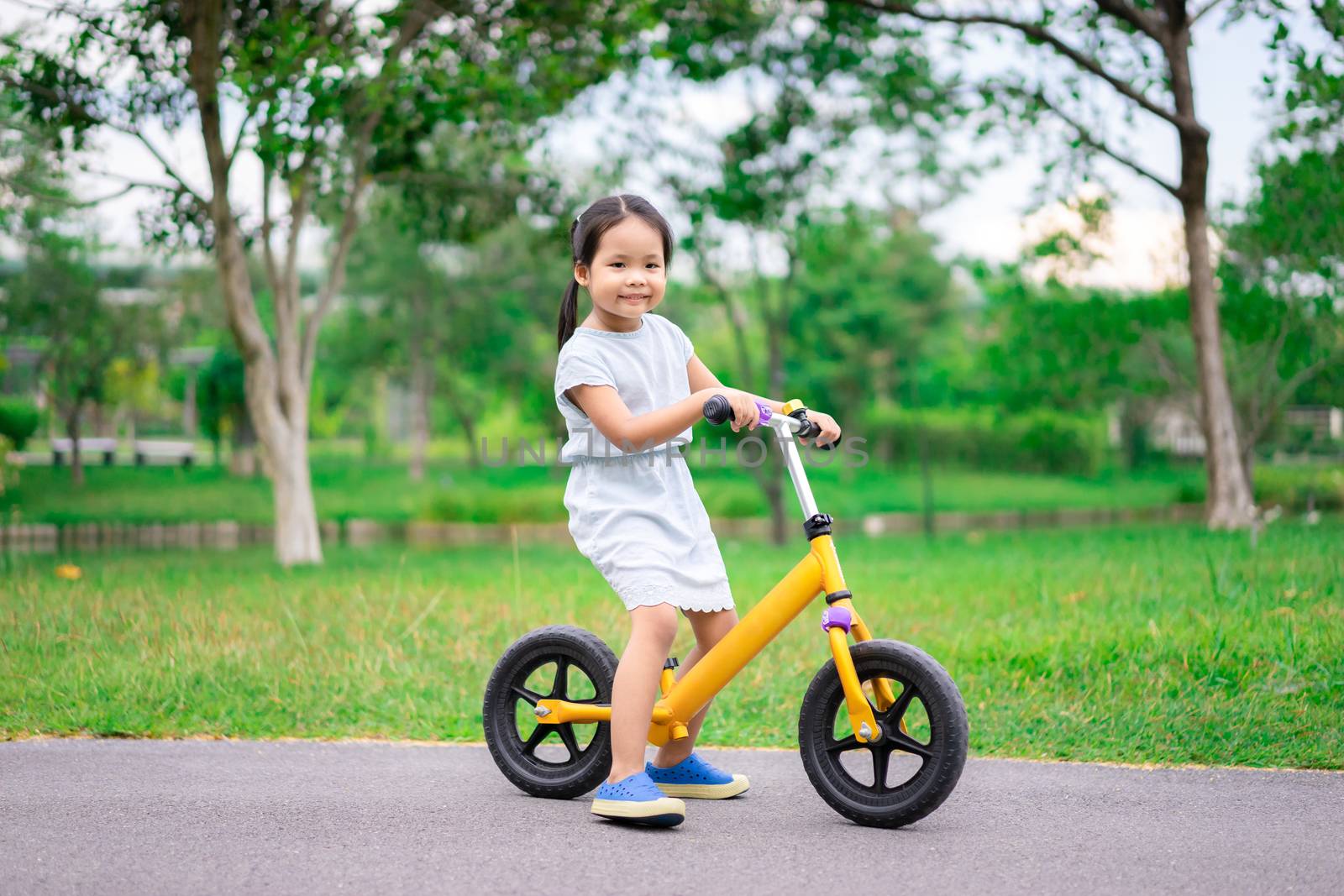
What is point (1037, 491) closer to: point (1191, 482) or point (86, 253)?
point (1191, 482)

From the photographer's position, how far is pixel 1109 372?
17672mm

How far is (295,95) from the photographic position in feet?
32.1

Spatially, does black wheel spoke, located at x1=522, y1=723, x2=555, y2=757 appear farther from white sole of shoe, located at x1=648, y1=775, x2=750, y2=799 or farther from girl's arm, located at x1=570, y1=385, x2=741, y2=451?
girl's arm, located at x1=570, y1=385, x2=741, y2=451

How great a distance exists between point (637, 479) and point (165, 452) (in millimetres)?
26595

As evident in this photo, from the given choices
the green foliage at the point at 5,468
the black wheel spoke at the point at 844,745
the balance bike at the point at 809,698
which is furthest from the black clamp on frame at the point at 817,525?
the green foliage at the point at 5,468

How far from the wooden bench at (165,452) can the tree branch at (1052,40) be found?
1798 cm

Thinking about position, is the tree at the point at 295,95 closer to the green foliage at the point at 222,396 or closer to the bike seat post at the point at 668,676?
the bike seat post at the point at 668,676

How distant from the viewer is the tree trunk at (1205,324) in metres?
12.2

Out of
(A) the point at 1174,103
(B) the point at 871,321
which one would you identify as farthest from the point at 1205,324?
(B) the point at 871,321

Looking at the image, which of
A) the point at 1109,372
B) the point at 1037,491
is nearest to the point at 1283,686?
the point at 1109,372

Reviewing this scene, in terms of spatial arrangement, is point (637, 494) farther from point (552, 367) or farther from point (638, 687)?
point (552, 367)

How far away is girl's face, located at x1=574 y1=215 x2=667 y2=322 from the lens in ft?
11.5

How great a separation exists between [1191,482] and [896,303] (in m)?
8.30

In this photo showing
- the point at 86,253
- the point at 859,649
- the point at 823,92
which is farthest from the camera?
the point at 86,253
